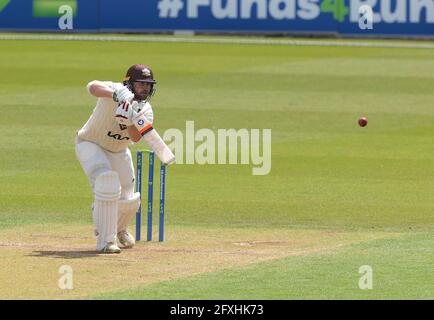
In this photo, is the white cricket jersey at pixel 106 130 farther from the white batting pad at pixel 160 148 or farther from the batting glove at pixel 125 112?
the white batting pad at pixel 160 148

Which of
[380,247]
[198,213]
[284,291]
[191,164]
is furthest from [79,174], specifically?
[284,291]

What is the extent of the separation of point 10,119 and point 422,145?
21.5 ft

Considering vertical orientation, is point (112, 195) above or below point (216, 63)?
below

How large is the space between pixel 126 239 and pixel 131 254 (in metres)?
0.43

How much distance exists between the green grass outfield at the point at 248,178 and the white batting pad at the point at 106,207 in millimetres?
231

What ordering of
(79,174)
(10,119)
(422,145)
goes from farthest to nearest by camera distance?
(10,119)
(422,145)
(79,174)

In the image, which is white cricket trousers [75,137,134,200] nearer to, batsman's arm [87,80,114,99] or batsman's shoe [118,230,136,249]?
batsman's shoe [118,230,136,249]

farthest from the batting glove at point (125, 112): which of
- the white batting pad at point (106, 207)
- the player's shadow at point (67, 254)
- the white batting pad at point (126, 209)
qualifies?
the player's shadow at point (67, 254)

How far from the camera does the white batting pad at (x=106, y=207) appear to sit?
11.0 metres

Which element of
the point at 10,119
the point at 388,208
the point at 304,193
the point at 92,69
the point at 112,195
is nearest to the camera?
the point at 112,195
